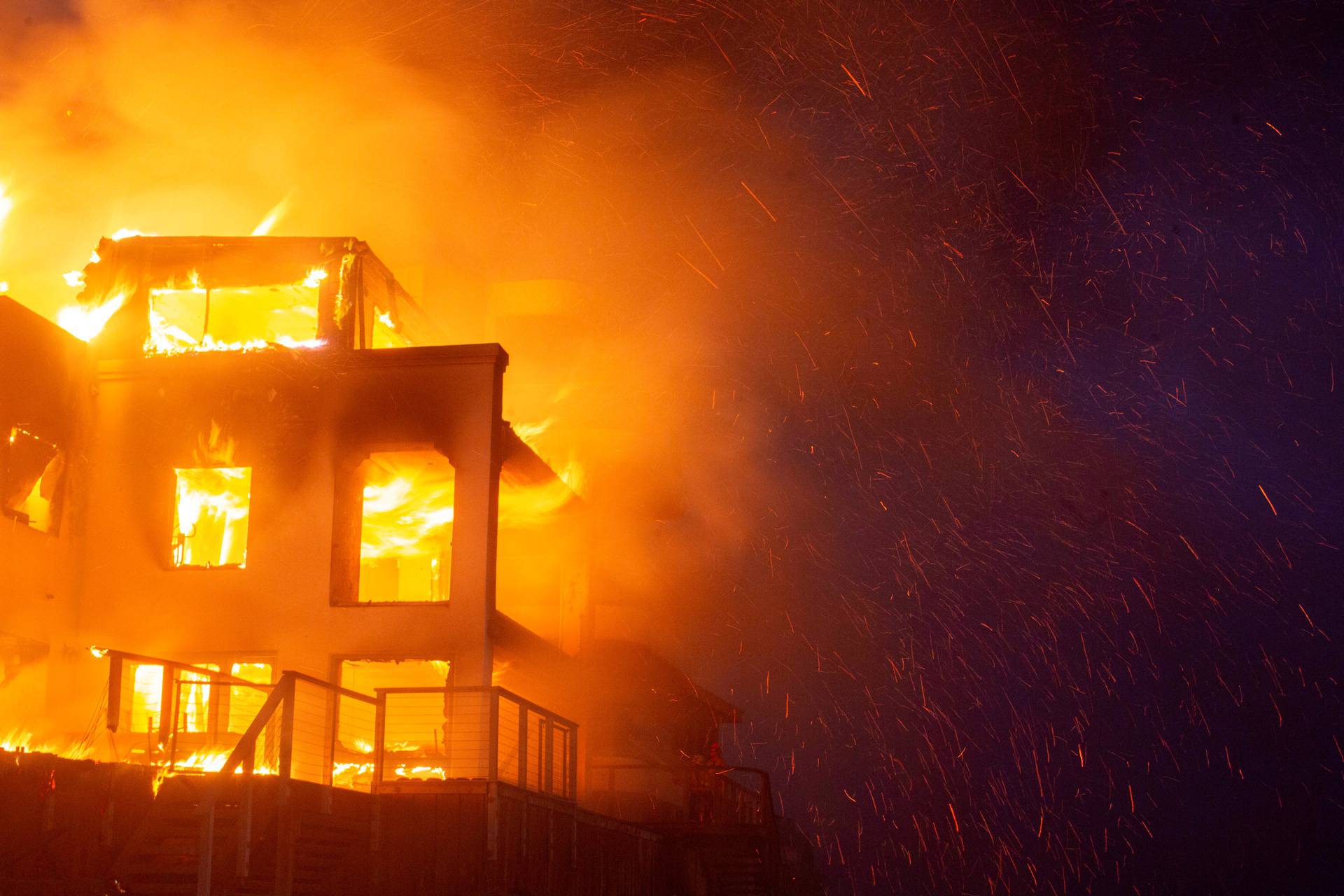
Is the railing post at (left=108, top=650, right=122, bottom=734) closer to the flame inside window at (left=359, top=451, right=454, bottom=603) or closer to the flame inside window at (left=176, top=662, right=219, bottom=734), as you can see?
Answer: the flame inside window at (left=176, top=662, right=219, bottom=734)

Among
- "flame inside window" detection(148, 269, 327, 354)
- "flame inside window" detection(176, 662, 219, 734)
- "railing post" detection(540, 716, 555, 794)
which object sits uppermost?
"flame inside window" detection(148, 269, 327, 354)

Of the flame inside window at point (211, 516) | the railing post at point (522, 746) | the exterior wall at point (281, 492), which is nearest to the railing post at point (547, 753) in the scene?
the railing post at point (522, 746)

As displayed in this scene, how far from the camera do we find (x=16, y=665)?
18.0 m

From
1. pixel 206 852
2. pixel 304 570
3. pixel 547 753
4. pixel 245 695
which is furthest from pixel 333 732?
pixel 245 695

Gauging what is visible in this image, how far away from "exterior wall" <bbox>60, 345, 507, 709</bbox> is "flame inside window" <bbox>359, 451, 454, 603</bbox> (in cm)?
66

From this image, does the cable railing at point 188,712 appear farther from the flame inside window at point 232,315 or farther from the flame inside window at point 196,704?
the flame inside window at point 232,315

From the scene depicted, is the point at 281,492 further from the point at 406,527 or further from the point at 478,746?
the point at 478,746

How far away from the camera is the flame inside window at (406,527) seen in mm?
20641

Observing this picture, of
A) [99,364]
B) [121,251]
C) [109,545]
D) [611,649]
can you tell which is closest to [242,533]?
[109,545]

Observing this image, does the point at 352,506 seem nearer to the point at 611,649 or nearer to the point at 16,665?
the point at 16,665

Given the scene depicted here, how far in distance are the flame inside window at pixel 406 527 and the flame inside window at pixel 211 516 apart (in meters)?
1.89

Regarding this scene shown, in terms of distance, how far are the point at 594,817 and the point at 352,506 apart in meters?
5.75

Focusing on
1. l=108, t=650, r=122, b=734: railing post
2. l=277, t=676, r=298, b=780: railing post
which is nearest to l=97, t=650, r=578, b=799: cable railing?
l=277, t=676, r=298, b=780: railing post

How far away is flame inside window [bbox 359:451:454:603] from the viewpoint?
2064cm
